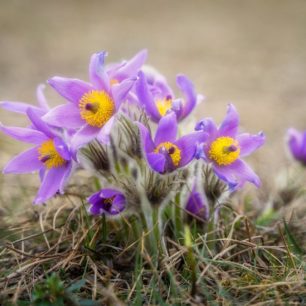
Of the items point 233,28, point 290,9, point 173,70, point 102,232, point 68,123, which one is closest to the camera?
point 68,123

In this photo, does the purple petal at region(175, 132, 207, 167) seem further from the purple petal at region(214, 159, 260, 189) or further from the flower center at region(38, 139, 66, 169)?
the flower center at region(38, 139, 66, 169)

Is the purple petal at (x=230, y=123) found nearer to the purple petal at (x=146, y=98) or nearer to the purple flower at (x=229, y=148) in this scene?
the purple flower at (x=229, y=148)

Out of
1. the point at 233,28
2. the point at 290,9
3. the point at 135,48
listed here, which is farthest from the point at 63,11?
the point at 290,9

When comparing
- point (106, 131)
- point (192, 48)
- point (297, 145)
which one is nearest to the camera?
point (106, 131)

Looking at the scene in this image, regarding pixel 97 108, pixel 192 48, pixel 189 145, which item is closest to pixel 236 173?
pixel 189 145

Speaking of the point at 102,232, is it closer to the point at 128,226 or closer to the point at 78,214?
the point at 128,226

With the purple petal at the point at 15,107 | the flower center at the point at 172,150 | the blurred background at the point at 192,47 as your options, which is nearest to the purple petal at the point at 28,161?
the purple petal at the point at 15,107

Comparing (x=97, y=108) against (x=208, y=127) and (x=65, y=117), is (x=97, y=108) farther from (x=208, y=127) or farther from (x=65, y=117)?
(x=208, y=127)

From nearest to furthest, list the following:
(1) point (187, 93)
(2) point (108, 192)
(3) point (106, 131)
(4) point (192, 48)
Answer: (3) point (106, 131) → (2) point (108, 192) → (1) point (187, 93) → (4) point (192, 48)
